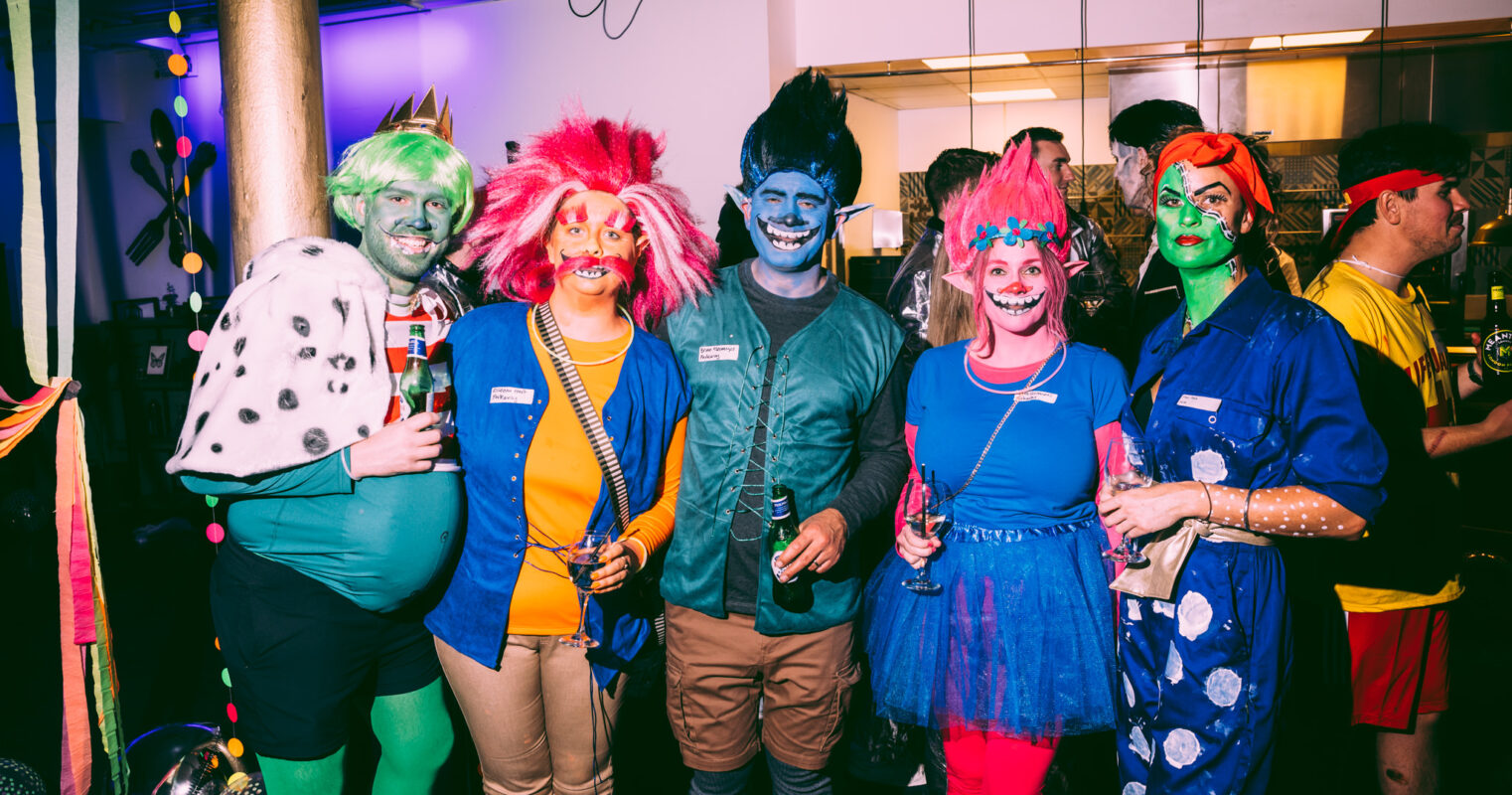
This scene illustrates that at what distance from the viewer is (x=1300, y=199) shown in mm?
7230

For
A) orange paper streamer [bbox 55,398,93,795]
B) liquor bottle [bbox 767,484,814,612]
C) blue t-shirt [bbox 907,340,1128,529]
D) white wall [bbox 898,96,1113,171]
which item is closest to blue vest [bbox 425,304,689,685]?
liquor bottle [bbox 767,484,814,612]

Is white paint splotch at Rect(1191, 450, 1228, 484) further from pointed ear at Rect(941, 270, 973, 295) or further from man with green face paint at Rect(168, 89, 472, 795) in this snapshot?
man with green face paint at Rect(168, 89, 472, 795)

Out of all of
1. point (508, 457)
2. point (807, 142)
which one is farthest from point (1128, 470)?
point (508, 457)

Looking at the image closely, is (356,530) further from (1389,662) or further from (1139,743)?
A: (1389,662)

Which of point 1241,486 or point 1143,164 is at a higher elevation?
point 1143,164

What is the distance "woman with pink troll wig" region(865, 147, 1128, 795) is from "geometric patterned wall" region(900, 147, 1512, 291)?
4637mm

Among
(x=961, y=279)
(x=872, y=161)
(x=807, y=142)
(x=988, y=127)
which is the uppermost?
(x=988, y=127)

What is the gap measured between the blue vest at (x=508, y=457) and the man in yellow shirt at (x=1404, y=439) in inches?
69.9

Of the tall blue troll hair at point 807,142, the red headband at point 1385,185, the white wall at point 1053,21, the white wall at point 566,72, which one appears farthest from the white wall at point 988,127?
the tall blue troll hair at point 807,142

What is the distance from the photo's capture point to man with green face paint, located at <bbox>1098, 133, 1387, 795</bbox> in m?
1.86

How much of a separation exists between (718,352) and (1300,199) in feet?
21.9

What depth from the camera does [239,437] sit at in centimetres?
195

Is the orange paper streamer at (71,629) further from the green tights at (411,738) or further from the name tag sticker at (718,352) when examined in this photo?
the name tag sticker at (718,352)

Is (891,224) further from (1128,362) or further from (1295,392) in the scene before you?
(1295,392)
